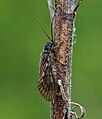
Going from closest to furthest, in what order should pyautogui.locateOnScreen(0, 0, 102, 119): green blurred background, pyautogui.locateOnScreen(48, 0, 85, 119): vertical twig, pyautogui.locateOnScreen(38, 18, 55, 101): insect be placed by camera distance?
pyautogui.locateOnScreen(48, 0, 85, 119): vertical twig
pyautogui.locateOnScreen(38, 18, 55, 101): insect
pyautogui.locateOnScreen(0, 0, 102, 119): green blurred background

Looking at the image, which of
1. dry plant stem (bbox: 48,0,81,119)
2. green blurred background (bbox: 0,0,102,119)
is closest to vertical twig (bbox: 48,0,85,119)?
dry plant stem (bbox: 48,0,81,119)

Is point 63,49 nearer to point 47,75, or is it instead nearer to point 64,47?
point 64,47

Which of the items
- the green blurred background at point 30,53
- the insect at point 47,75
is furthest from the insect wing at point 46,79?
the green blurred background at point 30,53

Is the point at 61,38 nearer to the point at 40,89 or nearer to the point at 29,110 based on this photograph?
the point at 40,89

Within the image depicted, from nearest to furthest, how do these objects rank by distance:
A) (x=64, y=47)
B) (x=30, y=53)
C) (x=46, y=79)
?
(x=64, y=47)
(x=46, y=79)
(x=30, y=53)

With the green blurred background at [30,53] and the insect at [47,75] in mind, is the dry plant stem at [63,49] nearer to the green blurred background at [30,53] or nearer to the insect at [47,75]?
the insect at [47,75]

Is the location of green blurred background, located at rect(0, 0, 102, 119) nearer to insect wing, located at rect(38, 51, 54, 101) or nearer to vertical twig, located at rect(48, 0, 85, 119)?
insect wing, located at rect(38, 51, 54, 101)

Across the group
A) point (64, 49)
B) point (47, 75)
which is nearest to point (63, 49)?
point (64, 49)
